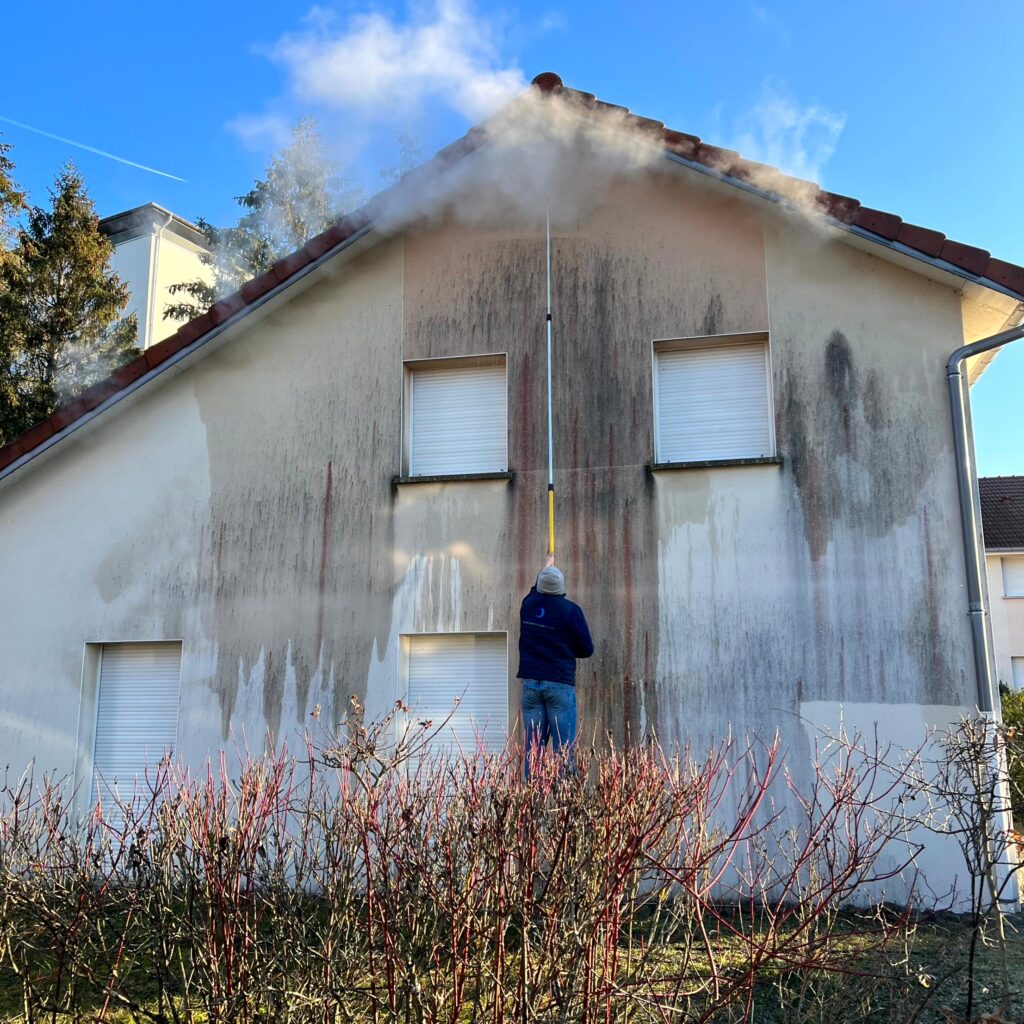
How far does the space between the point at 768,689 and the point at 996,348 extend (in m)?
3.10

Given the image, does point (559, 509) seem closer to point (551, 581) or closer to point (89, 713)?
point (551, 581)

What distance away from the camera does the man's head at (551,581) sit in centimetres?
721

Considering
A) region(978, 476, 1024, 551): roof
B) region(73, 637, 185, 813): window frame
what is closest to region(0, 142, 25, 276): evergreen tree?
region(73, 637, 185, 813): window frame

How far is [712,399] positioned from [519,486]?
1.77 metres

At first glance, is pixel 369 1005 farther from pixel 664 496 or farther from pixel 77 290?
pixel 77 290

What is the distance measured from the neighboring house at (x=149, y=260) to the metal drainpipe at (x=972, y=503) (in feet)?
64.3

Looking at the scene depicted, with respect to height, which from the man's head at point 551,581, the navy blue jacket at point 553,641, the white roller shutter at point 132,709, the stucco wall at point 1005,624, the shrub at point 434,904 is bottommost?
the shrub at point 434,904

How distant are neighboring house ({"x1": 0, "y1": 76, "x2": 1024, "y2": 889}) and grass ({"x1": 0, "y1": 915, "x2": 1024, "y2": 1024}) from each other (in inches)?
80.3

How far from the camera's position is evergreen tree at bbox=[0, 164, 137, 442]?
15453 millimetres

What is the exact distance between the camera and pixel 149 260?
23.2 meters

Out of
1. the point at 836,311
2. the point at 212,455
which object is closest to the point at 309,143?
the point at 212,455

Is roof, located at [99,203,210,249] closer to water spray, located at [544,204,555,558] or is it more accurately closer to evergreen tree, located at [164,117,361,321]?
evergreen tree, located at [164,117,361,321]

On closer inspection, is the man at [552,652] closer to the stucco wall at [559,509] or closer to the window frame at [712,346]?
the stucco wall at [559,509]

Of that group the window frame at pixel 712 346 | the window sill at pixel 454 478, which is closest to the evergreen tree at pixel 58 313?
the window sill at pixel 454 478
